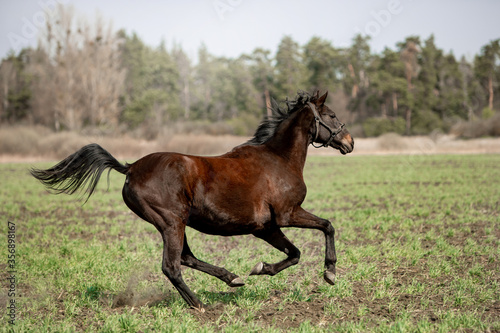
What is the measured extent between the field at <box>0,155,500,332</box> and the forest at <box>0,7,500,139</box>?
30050 mm

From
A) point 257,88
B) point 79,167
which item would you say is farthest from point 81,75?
point 79,167

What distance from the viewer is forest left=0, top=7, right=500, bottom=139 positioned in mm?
43938

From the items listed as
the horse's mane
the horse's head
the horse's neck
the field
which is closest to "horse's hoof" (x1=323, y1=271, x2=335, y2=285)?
the field

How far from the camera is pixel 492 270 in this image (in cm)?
668

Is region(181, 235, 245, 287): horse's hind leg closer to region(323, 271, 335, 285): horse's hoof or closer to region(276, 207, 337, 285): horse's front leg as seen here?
region(276, 207, 337, 285): horse's front leg

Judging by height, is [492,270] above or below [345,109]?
below

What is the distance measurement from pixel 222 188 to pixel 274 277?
1.92m

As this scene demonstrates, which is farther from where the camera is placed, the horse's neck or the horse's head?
the horse's head

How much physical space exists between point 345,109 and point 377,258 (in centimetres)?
5508

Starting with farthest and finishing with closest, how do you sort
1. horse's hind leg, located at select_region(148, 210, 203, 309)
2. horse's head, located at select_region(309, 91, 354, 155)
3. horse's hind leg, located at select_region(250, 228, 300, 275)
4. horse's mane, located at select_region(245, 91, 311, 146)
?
horse's mane, located at select_region(245, 91, 311, 146) → horse's head, located at select_region(309, 91, 354, 155) → horse's hind leg, located at select_region(250, 228, 300, 275) → horse's hind leg, located at select_region(148, 210, 203, 309)

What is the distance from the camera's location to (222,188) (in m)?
5.12

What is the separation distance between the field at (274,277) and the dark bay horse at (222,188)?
493 millimetres

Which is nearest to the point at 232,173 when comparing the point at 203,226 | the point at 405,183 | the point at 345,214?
the point at 203,226

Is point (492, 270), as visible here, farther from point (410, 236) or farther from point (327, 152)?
point (327, 152)
